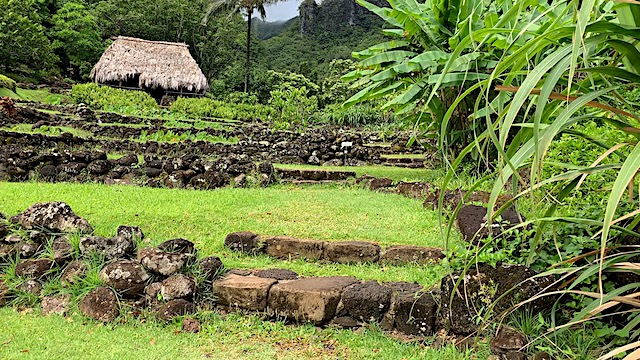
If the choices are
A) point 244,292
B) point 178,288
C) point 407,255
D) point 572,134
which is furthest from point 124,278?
point 572,134

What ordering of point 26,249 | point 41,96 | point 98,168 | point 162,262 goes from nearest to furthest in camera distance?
point 162,262, point 26,249, point 98,168, point 41,96

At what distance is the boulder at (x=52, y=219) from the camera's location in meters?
3.94

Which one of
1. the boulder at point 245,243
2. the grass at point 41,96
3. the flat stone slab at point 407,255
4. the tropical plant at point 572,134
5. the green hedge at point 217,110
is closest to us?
the tropical plant at point 572,134

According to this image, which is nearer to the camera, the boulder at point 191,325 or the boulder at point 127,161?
the boulder at point 191,325

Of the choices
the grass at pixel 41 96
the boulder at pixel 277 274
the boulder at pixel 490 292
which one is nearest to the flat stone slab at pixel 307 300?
the boulder at pixel 277 274

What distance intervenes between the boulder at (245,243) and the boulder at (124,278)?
0.90 m

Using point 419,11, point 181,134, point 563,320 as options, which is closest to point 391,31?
point 419,11

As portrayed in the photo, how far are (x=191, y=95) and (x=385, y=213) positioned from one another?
23.9 m

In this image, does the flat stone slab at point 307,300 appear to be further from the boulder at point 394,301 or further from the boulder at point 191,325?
the boulder at point 191,325

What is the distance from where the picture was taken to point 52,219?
3969mm

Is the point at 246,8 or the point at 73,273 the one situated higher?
the point at 246,8

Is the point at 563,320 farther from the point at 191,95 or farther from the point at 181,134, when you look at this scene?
the point at 191,95

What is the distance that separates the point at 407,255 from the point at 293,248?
36.0 inches

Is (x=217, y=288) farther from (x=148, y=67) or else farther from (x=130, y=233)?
(x=148, y=67)
